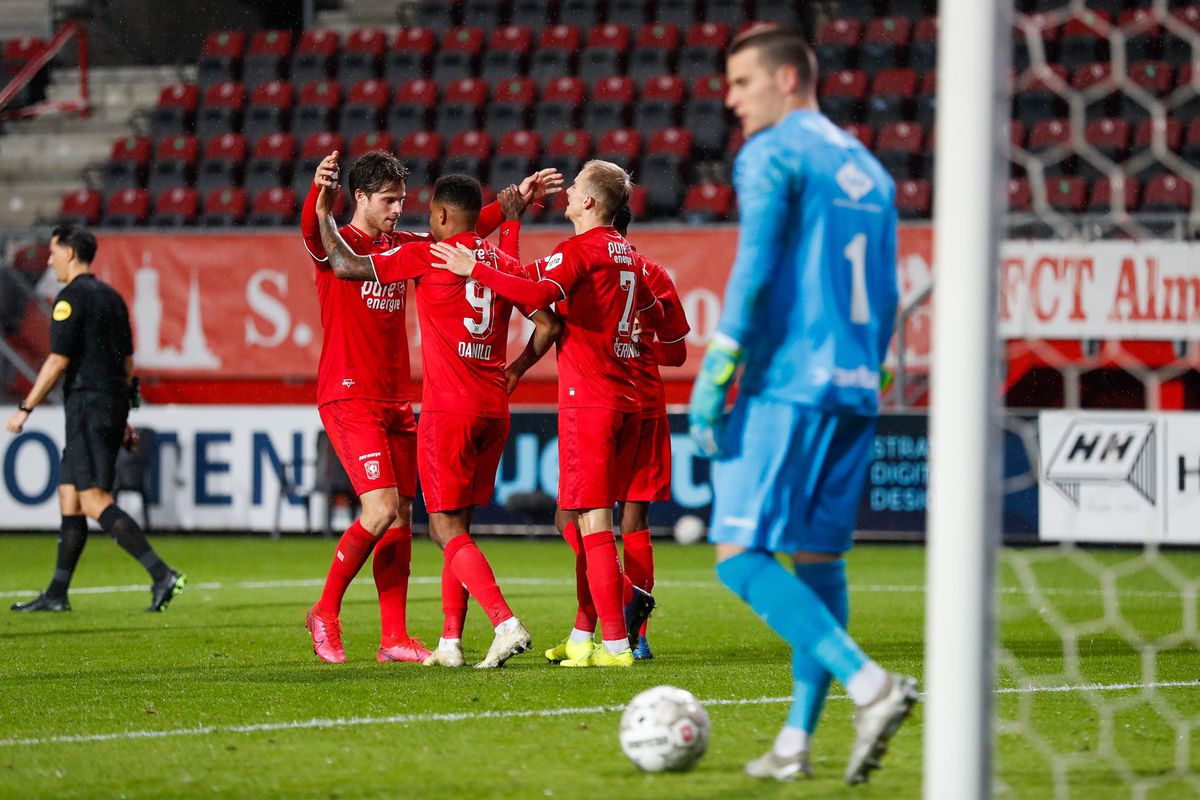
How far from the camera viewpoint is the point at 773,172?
411 cm

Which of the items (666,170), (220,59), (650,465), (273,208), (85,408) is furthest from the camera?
(220,59)

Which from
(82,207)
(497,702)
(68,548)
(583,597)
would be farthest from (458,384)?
(82,207)

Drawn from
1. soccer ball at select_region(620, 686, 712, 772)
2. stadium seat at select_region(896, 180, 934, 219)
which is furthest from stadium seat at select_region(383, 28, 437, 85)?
soccer ball at select_region(620, 686, 712, 772)

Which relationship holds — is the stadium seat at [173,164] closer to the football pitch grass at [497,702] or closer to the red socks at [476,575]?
the football pitch grass at [497,702]

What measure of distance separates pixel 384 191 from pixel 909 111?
40.6 ft

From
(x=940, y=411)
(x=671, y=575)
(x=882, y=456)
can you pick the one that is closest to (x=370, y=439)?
(x=940, y=411)

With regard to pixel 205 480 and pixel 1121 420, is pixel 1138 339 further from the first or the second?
pixel 205 480

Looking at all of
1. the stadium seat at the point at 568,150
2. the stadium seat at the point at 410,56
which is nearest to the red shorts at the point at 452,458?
the stadium seat at the point at 568,150

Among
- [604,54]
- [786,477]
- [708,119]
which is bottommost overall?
[786,477]

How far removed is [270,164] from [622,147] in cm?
420

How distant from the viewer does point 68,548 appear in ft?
29.6

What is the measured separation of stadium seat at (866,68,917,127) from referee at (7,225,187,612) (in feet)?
35.5

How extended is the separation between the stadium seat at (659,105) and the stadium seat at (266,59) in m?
5.10

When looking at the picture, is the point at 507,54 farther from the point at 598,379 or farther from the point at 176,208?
the point at 598,379
